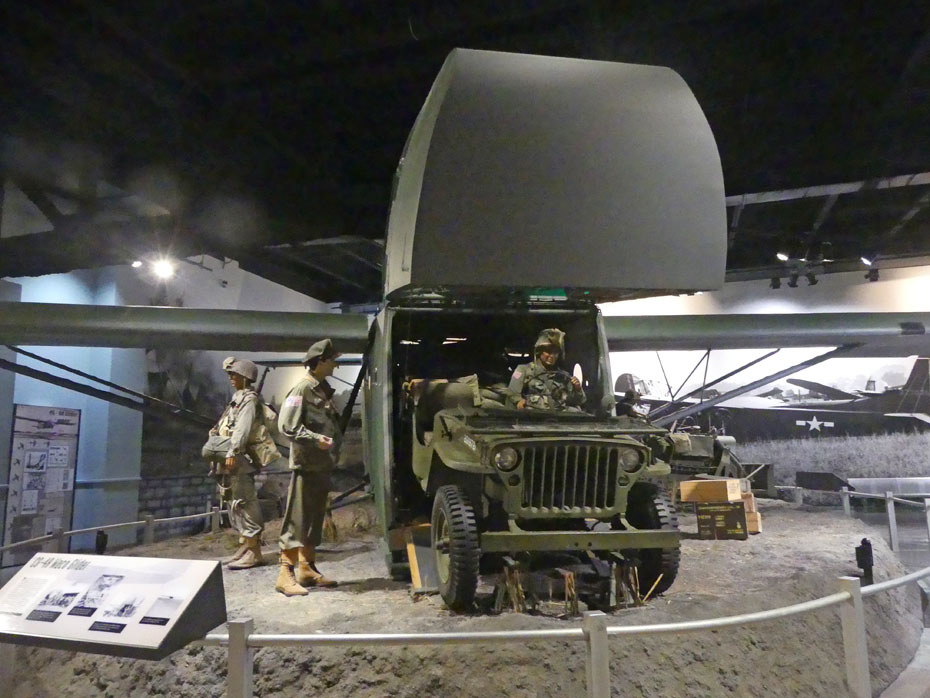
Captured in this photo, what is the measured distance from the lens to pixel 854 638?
295cm

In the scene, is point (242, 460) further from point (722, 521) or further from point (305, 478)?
point (722, 521)

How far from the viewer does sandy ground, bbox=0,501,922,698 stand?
2.81 metres

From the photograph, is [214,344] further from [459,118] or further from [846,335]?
[846,335]

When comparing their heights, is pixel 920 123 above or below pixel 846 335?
above

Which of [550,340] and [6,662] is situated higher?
[550,340]

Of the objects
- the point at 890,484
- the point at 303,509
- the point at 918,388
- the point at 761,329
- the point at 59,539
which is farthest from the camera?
the point at 918,388

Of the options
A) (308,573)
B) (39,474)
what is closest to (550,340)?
(308,573)

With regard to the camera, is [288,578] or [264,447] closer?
Answer: [288,578]

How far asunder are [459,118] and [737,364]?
7420 mm

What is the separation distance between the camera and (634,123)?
3758 millimetres

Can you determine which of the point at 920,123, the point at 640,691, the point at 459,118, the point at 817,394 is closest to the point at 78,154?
the point at 459,118

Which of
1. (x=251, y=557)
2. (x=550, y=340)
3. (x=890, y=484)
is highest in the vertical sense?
(x=550, y=340)

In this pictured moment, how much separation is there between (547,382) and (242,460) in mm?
2493

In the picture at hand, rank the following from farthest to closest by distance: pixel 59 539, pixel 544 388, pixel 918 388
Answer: pixel 918 388 < pixel 59 539 < pixel 544 388
